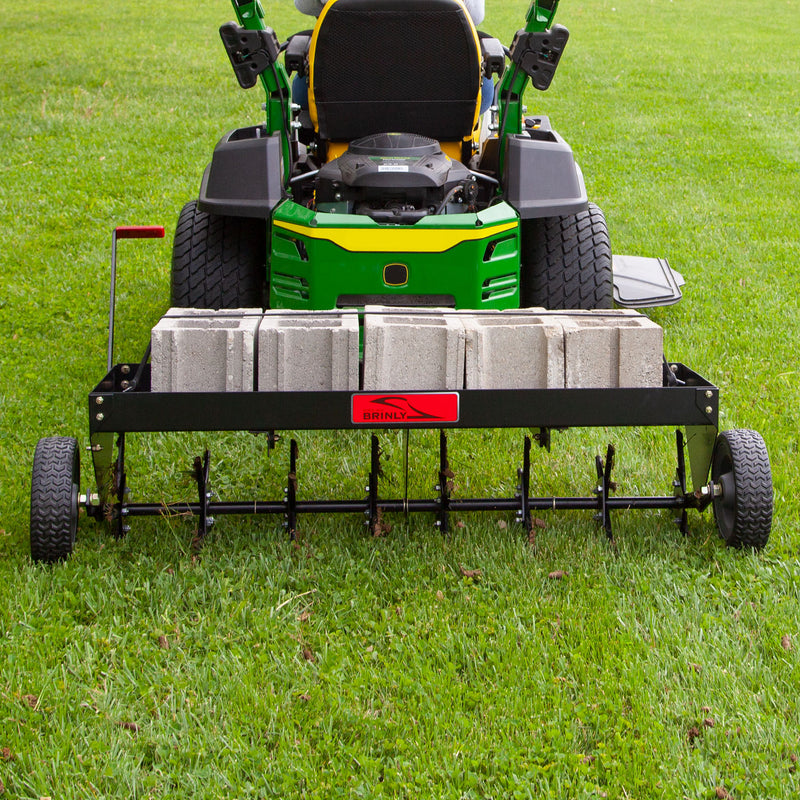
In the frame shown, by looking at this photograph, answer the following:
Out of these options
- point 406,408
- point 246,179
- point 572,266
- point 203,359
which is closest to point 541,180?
point 572,266

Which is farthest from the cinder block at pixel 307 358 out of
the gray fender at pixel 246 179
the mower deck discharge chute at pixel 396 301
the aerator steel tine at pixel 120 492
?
the gray fender at pixel 246 179

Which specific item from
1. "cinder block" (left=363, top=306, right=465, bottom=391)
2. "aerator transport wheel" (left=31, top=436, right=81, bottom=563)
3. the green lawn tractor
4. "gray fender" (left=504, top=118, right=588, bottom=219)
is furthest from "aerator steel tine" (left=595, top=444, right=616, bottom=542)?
"aerator transport wheel" (left=31, top=436, right=81, bottom=563)

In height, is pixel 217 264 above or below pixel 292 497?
above

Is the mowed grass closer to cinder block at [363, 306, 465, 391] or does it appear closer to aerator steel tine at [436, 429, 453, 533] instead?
aerator steel tine at [436, 429, 453, 533]

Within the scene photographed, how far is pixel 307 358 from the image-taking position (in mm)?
3297

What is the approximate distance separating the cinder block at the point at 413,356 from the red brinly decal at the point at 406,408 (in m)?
0.06

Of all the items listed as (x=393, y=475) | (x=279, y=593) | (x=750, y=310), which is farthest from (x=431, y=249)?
(x=750, y=310)

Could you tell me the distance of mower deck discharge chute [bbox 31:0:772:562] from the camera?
129 inches

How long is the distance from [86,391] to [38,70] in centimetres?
1137

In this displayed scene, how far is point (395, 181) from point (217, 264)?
36.7 inches

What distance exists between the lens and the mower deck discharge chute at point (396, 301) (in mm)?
3266

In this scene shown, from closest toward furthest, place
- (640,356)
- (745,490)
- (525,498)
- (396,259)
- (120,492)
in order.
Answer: (640,356), (745,490), (120,492), (525,498), (396,259)

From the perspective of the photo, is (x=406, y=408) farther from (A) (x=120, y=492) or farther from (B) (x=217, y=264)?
(B) (x=217, y=264)

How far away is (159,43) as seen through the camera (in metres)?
18.3
